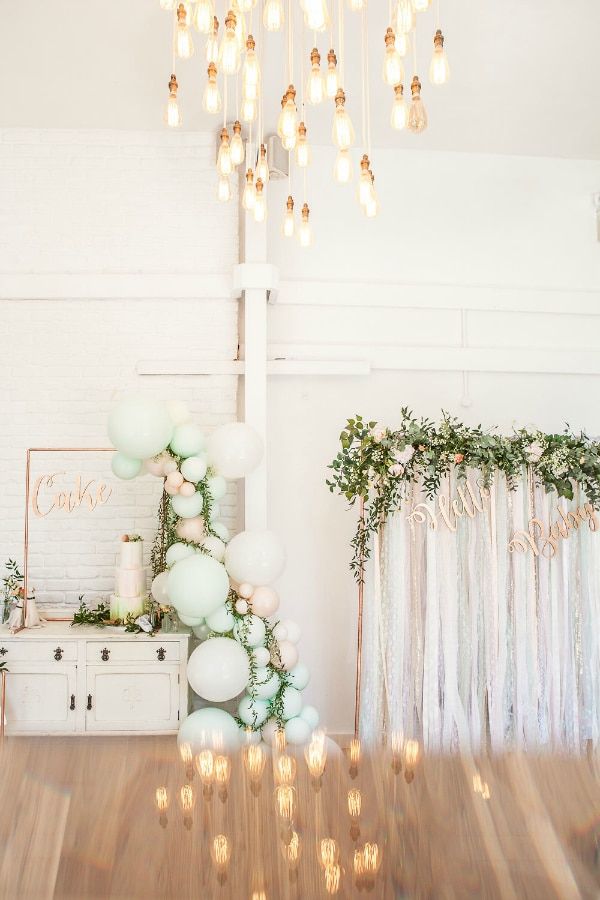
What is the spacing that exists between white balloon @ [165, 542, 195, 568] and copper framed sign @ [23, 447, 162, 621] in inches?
31.0

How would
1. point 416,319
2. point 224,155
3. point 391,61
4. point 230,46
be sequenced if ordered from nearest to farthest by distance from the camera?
1. point 230,46
2. point 391,61
3. point 224,155
4. point 416,319

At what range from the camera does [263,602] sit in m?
3.58

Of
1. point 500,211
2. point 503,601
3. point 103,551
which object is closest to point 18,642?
point 103,551

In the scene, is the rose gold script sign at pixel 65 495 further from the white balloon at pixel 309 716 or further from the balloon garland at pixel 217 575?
the white balloon at pixel 309 716

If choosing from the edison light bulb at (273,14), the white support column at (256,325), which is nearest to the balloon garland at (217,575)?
the white support column at (256,325)

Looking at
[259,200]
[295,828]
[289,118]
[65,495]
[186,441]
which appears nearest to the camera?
[295,828]

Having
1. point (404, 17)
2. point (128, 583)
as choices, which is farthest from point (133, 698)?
point (404, 17)

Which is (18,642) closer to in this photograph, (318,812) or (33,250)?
(33,250)

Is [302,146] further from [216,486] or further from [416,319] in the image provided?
[416,319]

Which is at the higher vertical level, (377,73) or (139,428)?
(377,73)

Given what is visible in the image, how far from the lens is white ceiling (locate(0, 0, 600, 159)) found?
3.54 meters

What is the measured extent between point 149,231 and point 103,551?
2094 millimetres

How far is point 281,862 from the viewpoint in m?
0.51

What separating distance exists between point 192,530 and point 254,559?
0.36m
